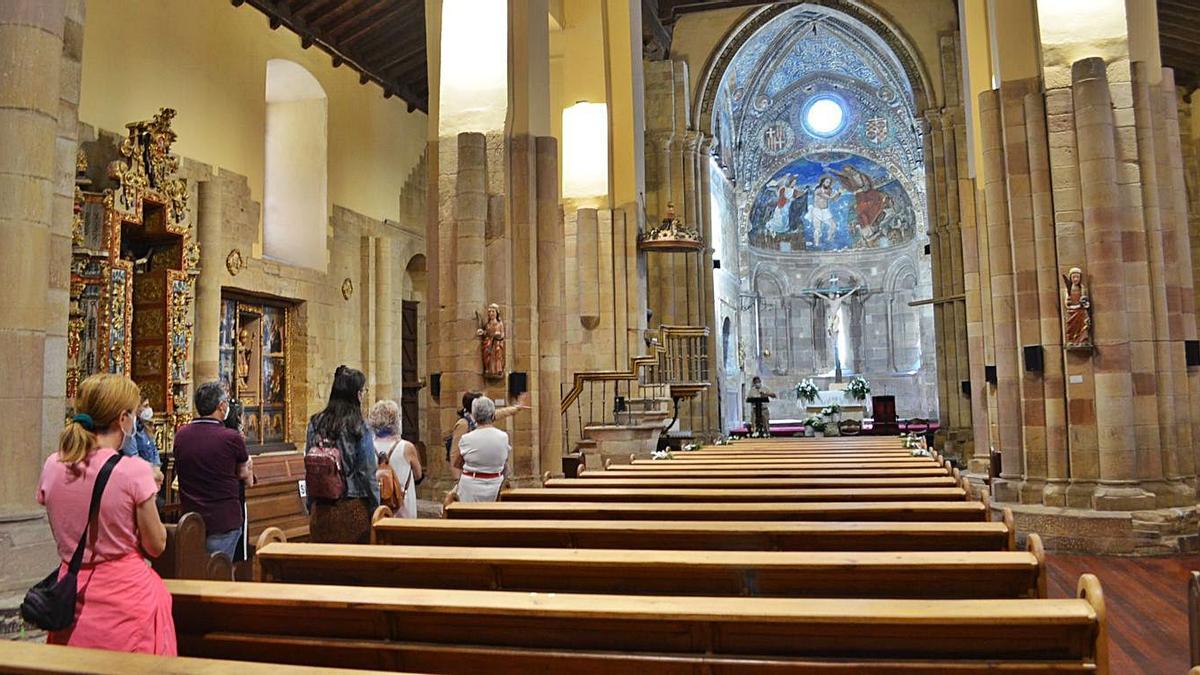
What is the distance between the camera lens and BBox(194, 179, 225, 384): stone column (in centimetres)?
1299

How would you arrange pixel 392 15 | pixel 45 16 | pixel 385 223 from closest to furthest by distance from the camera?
1. pixel 45 16
2. pixel 392 15
3. pixel 385 223

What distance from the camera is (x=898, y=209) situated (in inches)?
1220

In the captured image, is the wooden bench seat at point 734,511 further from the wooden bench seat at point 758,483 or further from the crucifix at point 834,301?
the crucifix at point 834,301

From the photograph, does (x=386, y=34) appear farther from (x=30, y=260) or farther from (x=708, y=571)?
(x=708, y=571)

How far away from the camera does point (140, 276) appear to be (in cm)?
1212

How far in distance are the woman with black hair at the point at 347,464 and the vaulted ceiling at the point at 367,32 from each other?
10560 mm

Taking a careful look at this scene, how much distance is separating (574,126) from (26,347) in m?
11.3

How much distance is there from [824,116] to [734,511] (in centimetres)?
2831

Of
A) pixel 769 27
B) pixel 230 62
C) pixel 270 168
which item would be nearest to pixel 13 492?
pixel 230 62

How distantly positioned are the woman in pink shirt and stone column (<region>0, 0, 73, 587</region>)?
6.24 ft

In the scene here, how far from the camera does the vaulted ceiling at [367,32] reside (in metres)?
15.4

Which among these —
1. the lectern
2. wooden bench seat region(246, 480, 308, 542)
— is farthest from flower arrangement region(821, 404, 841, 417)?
wooden bench seat region(246, 480, 308, 542)

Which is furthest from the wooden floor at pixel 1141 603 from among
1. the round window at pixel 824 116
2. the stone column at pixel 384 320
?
the round window at pixel 824 116

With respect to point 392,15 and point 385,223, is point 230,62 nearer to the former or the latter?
point 392,15
